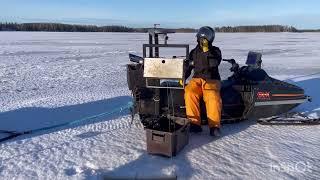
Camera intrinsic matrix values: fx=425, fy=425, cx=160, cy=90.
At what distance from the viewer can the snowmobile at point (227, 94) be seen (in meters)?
5.50

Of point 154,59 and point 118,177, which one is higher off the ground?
point 154,59

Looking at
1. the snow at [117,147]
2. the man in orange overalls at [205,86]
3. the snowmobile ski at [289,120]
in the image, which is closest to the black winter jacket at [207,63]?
the man in orange overalls at [205,86]

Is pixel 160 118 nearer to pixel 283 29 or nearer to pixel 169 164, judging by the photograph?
pixel 169 164

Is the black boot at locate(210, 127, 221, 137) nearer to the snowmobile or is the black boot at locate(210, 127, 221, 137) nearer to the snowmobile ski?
the snowmobile

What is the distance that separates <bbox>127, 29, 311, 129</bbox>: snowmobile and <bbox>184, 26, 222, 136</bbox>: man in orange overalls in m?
0.17

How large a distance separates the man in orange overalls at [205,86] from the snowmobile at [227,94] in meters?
0.17

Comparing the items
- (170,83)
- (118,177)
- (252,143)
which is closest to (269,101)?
(252,143)

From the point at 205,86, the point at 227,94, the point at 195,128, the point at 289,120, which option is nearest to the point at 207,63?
the point at 205,86

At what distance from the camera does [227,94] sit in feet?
19.0

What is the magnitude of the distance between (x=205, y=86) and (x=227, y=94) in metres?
0.59

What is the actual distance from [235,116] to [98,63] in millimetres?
8135

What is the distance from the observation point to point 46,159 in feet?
14.4

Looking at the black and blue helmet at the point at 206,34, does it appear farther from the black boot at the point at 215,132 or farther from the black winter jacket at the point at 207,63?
the black boot at the point at 215,132

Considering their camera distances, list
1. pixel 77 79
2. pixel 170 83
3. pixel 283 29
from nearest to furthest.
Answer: pixel 170 83 → pixel 77 79 → pixel 283 29
